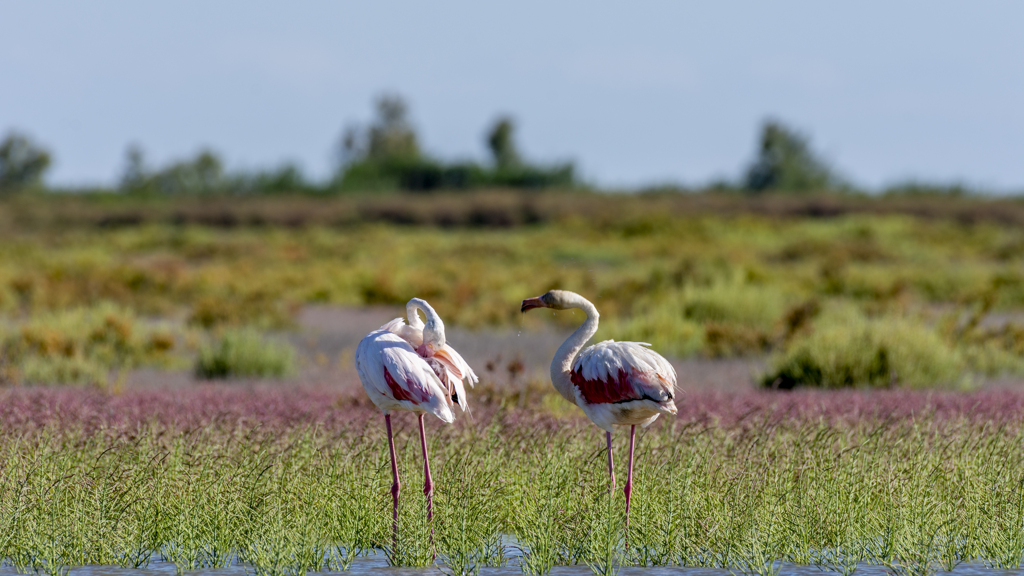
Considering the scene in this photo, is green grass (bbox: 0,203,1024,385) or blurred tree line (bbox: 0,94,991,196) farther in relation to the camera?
blurred tree line (bbox: 0,94,991,196)

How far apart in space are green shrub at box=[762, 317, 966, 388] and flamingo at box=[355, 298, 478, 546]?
22.2ft

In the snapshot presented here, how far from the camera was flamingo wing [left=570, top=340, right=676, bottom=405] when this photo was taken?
5.57 m

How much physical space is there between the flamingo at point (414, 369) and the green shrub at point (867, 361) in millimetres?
6760

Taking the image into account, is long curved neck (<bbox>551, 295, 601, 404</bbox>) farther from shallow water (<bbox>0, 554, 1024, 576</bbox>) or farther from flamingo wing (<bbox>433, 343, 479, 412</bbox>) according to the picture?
shallow water (<bbox>0, 554, 1024, 576</bbox>)

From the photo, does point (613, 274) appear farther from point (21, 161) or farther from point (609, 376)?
point (21, 161)

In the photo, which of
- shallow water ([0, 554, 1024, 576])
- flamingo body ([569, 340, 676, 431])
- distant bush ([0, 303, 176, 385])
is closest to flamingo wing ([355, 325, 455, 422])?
flamingo body ([569, 340, 676, 431])

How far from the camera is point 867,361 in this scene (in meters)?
12.2

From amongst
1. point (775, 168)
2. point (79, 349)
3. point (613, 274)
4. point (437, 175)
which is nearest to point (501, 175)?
point (437, 175)

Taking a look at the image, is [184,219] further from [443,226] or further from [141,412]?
[141,412]

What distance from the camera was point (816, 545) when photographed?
6445 mm

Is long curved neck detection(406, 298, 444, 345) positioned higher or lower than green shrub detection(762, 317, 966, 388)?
higher

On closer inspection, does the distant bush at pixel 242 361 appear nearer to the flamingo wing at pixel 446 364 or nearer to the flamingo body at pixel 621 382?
the flamingo wing at pixel 446 364

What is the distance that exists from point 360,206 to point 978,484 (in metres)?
41.9

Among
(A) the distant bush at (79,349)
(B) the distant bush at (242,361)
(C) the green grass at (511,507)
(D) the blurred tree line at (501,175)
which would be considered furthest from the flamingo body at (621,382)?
(D) the blurred tree line at (501,175)
